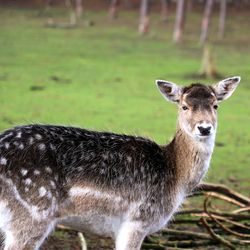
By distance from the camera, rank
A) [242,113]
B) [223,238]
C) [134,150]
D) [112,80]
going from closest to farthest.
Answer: [134,150], [223,238], [242,113], [112,80]

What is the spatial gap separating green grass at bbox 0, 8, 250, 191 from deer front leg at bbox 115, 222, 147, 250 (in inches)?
198

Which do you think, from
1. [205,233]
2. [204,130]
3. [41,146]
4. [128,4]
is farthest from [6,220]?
[128,4]

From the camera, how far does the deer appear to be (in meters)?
5.84

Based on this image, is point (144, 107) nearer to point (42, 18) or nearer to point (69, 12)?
point (42, 18)

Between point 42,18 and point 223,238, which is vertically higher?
point 223,238

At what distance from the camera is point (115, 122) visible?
51.1ft

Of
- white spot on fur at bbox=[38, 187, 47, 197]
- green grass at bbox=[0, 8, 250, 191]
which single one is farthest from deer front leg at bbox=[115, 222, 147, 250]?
green grass at bbox=[0, 8, 250, 191]

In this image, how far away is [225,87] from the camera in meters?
6.76

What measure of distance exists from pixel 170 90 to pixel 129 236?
117 cm

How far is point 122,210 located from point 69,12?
125 ft

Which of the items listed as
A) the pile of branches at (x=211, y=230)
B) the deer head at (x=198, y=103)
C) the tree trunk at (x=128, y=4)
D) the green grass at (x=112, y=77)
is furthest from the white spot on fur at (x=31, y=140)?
the tree trunk at (x=128, y=4)

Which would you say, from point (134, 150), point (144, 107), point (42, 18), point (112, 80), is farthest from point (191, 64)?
point (134, 150)

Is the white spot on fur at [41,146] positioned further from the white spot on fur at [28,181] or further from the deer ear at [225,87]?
the deer ear at [225,87]

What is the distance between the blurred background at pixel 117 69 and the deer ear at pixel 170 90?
1616 millimetres
